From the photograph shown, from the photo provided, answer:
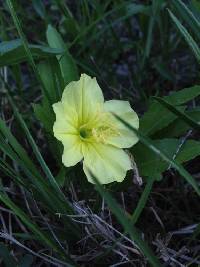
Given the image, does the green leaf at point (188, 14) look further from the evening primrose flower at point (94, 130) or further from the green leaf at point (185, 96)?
the evening primrose flower at point (94, 130)

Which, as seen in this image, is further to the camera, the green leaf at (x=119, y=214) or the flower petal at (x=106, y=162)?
the flower petal at (x=106, y=162)

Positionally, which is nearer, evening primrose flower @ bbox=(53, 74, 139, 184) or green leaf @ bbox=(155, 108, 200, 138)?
evening primrose flower @ bbox=(53, 74, 139, 184)

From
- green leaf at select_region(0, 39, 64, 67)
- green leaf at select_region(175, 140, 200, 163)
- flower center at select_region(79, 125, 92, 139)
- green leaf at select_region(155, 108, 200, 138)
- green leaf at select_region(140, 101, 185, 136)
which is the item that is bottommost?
green leaf at select_region(175, 140, 200, 163)

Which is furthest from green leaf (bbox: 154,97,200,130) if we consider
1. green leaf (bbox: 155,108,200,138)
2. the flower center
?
the flower center

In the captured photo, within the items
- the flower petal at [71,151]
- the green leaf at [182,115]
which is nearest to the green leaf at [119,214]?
the flower petal at [71,151]

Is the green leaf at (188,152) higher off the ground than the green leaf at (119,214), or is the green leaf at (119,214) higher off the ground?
the green leaf at (119,214)

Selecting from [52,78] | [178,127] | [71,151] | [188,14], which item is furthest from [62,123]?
[188,14]

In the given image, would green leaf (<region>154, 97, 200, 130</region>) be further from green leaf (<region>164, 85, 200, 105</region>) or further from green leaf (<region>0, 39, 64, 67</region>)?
green leaf (<region>0, 39, 64, 67</region>)

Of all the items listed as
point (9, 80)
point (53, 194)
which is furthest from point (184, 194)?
point (9, 80)
